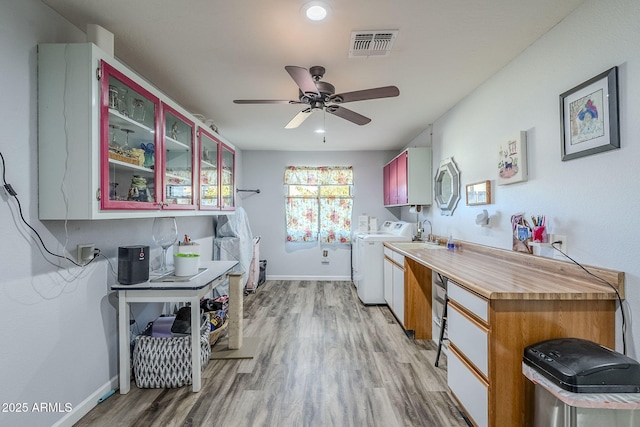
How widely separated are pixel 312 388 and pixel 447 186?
8.21 ft

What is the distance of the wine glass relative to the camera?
2.46m

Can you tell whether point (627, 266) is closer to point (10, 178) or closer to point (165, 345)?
point (165, 345)

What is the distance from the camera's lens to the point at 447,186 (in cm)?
328

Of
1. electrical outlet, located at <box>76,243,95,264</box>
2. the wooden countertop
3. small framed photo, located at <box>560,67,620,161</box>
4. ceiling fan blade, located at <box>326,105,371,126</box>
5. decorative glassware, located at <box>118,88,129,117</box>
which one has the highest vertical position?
ceiling fan blade, located at <box>326,105,371,126</box>

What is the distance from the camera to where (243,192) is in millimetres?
5152

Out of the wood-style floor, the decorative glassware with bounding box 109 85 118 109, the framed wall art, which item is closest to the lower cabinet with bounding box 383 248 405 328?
the wood-style floor

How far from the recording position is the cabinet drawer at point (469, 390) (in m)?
1.44

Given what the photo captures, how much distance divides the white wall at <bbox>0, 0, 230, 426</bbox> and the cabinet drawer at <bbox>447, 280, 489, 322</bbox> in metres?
2.27

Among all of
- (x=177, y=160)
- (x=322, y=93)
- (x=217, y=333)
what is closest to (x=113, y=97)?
(x=177, y=160)

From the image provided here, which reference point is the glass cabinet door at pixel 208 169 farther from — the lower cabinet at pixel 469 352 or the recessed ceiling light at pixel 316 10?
the lower cabinet at pixel 469 352

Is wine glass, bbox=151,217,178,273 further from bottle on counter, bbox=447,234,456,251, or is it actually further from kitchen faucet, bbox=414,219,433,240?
kitchen faucet, bbox=414,219,433,240

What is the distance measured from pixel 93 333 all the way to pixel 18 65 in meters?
1.54

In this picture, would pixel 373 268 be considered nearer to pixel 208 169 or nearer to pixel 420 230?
pixel 420 230

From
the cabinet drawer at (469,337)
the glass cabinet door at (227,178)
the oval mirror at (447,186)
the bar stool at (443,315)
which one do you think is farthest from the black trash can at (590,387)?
the glass cabinet door at (227,178)
